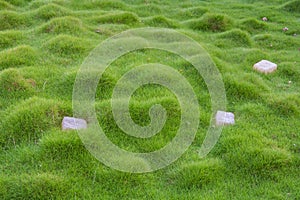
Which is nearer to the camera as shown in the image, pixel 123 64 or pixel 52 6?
pixel 123 64

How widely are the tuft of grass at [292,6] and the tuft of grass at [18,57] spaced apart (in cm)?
744

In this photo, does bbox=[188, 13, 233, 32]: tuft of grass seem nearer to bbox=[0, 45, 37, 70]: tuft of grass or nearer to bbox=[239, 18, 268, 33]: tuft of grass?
bbox=[239, 18, 268, 33]: tuft of grass

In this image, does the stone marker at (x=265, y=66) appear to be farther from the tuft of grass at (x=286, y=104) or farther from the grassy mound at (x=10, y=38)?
the grassy mound at (x=10, y=38)

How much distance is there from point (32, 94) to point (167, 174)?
228 centimetres

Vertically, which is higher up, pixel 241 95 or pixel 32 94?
pixel 32 94

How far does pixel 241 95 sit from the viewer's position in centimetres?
561

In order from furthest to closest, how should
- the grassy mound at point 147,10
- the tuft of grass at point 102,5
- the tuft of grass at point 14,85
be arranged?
1. the grassy mound at point 147,10
2. the tuft of grass at point 102,5
3. the tuft of grass at point 14,85

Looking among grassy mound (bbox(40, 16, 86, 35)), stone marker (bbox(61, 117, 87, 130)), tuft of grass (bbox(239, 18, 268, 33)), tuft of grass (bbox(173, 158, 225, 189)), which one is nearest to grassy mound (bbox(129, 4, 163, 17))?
tuft of grass (bbox(239, 18, 268, 33))

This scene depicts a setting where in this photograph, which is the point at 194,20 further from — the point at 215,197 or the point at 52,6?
the point at 215,197

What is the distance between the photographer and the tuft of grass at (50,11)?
7812 millimetres

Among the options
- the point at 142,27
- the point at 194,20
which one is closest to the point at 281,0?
the point at 194,20

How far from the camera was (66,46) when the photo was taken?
20.9 feet

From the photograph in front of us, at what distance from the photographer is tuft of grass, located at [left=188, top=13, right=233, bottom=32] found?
8.55 metres

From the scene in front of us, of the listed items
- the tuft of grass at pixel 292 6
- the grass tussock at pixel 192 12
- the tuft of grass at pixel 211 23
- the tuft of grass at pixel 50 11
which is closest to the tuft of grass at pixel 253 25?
the tuft of grass at pixel 211 23
